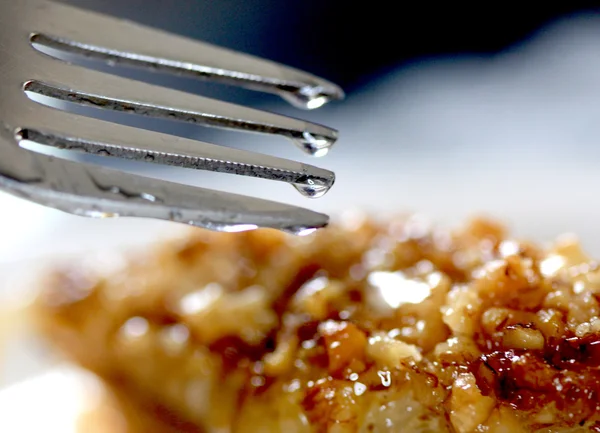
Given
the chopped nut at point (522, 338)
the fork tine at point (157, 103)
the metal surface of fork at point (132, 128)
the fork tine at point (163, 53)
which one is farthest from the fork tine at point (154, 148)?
the chopped nut at point (522, 338)

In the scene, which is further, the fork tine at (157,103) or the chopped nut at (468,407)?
the fork tine at (157,103)

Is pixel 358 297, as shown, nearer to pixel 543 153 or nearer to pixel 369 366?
pixel 369 366

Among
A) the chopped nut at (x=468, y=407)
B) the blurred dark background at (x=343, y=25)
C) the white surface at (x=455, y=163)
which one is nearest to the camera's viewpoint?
the chopped nut at (x=468, y=407)

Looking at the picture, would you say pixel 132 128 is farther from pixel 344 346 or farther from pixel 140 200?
pixel 344 346

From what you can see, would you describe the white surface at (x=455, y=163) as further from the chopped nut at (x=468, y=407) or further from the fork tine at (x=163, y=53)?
the chopped nut at (x=468, y=407)

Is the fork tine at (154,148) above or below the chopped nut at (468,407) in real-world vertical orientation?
above

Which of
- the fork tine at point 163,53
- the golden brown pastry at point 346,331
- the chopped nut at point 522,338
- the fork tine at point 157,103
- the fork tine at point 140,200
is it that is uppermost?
the fork tine at point 163,53

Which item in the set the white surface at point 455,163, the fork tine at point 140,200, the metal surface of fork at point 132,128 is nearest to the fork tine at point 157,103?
the metal surface of fork at point 132,128

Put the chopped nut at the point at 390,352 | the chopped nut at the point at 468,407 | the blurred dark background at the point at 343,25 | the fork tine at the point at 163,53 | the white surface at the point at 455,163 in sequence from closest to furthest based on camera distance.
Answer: the chopped nut at the point at 468,407, the chopped nut at the point at 390,352, the fork tine at the point at 163,53, the white surface at the point at 455,163, the blurred dark background at the point at 343,25
